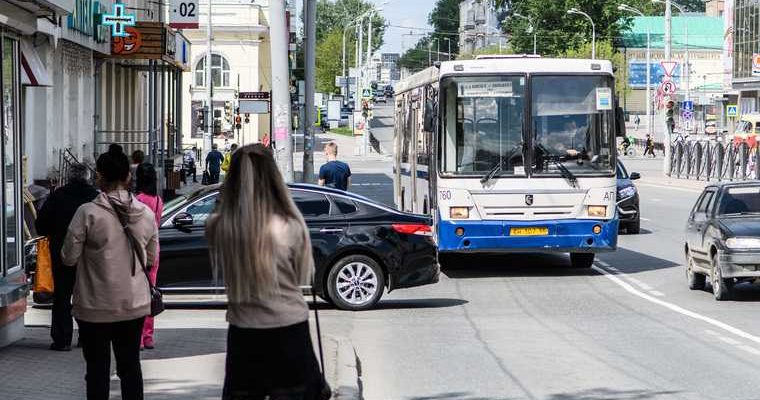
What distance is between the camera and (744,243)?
636 inches

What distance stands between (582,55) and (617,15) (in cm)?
514

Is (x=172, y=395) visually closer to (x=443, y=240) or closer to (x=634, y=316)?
(x=634, y=316)

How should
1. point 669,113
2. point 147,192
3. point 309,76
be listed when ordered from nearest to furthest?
point 147,192 < point 309,76 < point 669,113

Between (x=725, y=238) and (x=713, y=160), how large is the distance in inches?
1565

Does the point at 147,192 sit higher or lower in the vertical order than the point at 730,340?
higher

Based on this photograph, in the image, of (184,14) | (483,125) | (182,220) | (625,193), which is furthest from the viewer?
(184,14)

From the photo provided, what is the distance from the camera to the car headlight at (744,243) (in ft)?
52.9

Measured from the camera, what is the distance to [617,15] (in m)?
112

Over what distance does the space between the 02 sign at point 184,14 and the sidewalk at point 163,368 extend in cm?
2756

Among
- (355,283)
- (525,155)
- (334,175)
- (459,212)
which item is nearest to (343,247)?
(355,283)

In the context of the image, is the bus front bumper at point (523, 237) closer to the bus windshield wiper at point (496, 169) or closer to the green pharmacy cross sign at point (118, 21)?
the bus windshield wiper at point (496, 169)

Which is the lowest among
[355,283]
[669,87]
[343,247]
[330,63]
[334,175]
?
[355,283]

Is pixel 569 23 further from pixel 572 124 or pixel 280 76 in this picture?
pixel 280 76

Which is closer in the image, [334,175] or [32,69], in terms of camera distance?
[32,69]
